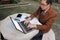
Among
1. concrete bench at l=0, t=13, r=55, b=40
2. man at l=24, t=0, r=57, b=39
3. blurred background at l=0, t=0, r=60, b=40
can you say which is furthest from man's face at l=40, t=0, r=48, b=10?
blurred background at l=0, t=0, r=60, b=40

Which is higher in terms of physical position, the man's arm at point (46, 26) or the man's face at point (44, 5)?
the man's face at point (44, 5)

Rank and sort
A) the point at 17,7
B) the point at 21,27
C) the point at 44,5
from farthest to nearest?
1. the point at 17,7
2. the point at 44,5
3. the point at 21,27

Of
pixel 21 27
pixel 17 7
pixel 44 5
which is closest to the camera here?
pixel 21 27

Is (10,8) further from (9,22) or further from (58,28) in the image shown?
(9,22)

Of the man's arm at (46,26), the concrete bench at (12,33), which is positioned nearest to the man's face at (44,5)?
the man's arm at (46,26)

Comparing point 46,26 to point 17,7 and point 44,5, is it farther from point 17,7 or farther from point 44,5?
point 17,7

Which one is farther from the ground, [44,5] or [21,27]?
[44,5]

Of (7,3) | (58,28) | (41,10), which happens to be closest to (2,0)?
(7,3)

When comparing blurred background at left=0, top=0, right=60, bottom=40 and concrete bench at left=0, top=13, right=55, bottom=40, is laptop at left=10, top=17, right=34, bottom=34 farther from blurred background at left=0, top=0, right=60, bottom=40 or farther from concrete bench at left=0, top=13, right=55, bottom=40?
blurred background at left=0, top=0, right=60, bottom=40

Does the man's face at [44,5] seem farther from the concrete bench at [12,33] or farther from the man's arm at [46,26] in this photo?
the concrete bench at [12,33]

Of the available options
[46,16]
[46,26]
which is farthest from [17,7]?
[46,26]

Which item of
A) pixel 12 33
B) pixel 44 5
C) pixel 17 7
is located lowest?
pixel 17 7

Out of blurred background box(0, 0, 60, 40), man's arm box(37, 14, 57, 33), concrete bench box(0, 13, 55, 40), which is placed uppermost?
man's arm box(37, 14, 57, 33)

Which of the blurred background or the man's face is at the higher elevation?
the man's face
